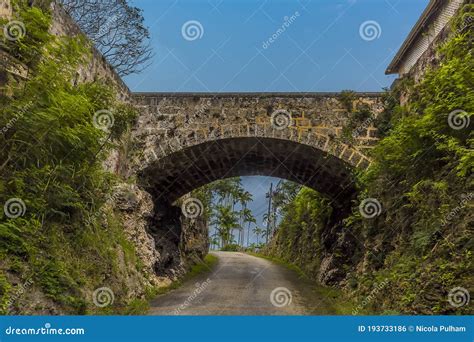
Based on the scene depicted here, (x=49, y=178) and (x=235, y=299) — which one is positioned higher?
(x=49, y=178)

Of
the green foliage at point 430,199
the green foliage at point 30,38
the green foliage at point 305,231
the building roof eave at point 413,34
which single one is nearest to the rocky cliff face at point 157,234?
the green foliage at point 30,38

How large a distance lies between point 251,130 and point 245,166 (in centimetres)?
335

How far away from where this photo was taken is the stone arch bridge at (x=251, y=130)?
42.2ft

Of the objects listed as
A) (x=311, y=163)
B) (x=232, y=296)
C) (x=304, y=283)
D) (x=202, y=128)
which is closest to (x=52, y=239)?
(x=232, y=296)

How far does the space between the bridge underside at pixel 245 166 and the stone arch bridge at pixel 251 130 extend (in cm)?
4

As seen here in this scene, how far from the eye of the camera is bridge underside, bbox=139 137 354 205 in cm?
1334

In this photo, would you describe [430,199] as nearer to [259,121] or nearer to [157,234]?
[259,121]

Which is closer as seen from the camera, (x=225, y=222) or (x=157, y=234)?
(x=157, y=234)

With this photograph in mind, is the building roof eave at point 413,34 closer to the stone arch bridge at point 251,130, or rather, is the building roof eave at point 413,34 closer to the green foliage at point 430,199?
the stone arch bridge at point 251,130

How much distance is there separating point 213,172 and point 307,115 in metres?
4.63

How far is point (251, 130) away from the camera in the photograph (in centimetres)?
1302

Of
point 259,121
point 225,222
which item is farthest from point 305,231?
point 225,222

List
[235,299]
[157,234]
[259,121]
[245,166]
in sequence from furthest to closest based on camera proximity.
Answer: [245,166], [157,234], [259,121], [235,299]

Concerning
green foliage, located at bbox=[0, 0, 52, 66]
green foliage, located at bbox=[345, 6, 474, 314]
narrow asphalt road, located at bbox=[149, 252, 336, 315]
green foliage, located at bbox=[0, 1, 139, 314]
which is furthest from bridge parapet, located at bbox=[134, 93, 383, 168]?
green foliage, located at bbox=[0, 0, 52, 66]
